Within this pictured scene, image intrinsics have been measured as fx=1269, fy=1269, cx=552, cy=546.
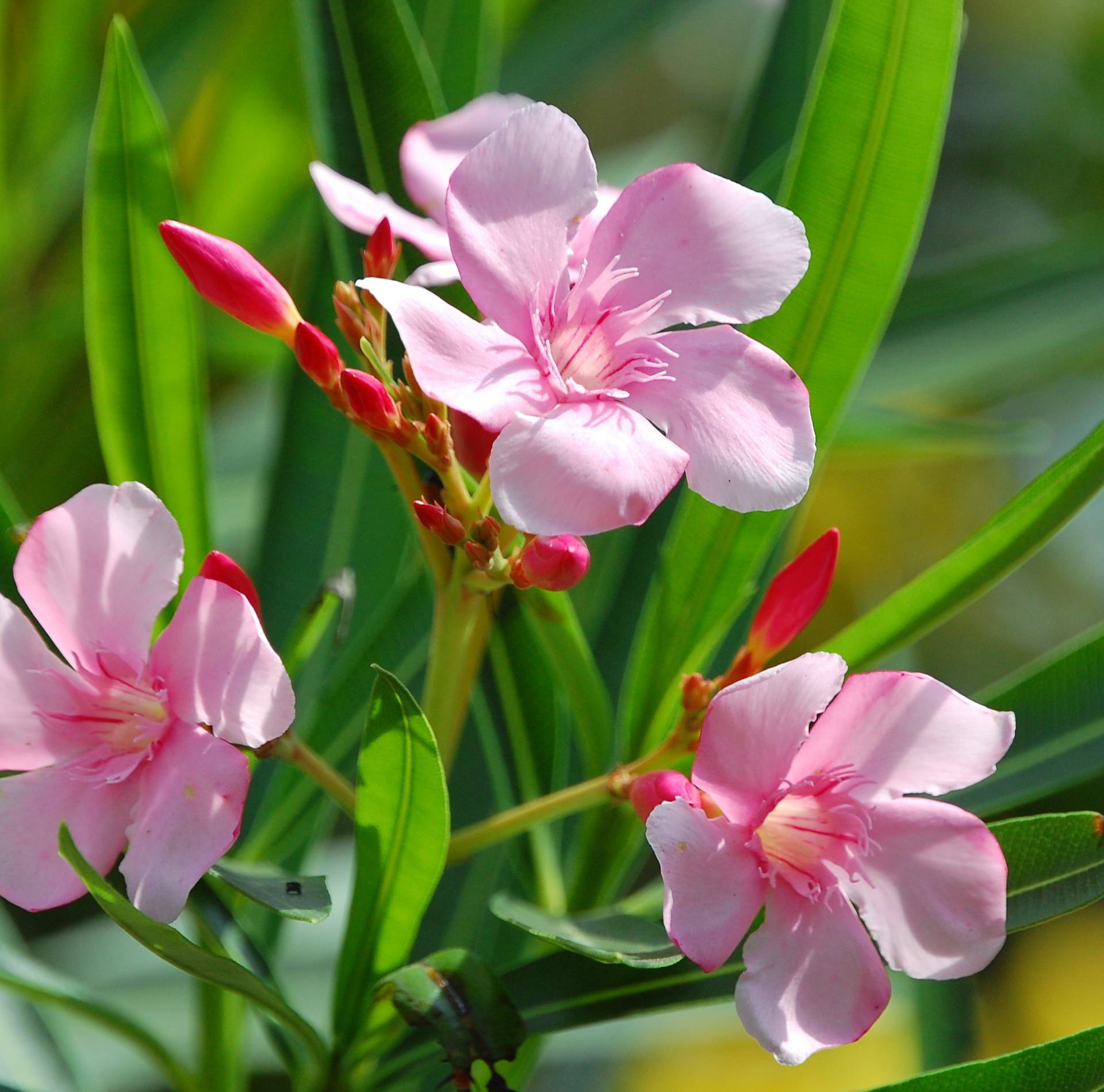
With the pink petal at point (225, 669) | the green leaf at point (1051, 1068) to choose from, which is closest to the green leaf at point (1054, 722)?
the green leaf at point (1051, 1068)

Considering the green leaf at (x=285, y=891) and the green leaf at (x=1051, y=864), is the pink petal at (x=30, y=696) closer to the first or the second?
the green leaf at (x=285, y=891)

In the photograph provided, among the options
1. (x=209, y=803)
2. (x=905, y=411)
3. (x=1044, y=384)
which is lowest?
(x=1044, y=384)

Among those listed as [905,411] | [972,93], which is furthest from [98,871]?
[972,93]

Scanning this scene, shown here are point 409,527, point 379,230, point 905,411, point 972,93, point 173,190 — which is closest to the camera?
point 379,230

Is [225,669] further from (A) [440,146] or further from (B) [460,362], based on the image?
(A) [440,146]

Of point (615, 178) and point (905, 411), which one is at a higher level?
point (615, 178)

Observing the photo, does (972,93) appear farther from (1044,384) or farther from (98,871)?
(98,871)

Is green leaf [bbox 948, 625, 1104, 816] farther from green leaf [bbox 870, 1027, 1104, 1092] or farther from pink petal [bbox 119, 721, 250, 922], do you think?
pink petal [bbox 119, 721, 250, 922]
